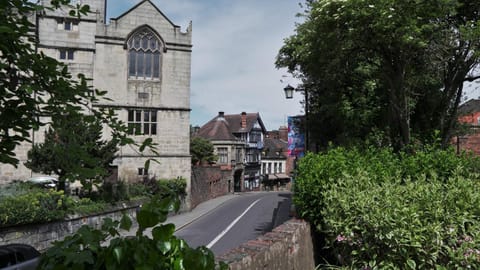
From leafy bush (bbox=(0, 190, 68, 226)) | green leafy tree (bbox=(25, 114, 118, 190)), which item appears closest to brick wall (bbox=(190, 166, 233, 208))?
leafy bush (bbox=(0, 190, 68, 226))

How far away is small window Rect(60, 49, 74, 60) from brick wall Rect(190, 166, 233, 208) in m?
13.3

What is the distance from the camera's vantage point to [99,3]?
29.5 meters

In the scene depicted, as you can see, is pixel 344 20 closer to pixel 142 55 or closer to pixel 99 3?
pixel 142 55

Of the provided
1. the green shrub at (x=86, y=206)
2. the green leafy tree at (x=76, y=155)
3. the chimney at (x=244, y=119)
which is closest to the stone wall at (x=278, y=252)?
the green leafy tree at (x=76, y=155)

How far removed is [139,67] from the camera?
27.5 metres

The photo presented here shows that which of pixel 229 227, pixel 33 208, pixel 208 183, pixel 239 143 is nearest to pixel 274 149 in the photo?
pixel 239 143

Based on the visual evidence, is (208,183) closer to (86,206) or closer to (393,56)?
(86,206)

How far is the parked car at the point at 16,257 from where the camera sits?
8828 mm

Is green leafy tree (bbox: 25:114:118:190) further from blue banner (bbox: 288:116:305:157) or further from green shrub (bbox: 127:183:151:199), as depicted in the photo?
green shrub (bbox: 127:183:151:199)

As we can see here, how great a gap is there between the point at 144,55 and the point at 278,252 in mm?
25293

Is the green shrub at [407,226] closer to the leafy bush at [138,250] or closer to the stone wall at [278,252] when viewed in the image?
the stone wall at [278,252]

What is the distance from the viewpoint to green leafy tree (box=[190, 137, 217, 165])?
4569cm

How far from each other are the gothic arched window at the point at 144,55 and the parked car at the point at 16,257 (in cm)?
1934

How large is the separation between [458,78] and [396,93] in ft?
8.09
